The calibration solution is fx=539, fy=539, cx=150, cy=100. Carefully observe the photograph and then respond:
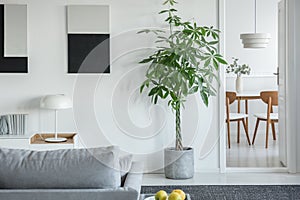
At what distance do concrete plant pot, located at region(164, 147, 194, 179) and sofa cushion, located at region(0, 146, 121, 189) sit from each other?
3147 millimetres

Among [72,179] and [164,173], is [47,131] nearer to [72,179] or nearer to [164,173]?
[164,173]

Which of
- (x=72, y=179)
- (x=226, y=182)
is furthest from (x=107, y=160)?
(x=226, y=182)

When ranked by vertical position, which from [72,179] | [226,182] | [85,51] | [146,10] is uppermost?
[146,10]

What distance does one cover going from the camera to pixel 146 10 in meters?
5.89

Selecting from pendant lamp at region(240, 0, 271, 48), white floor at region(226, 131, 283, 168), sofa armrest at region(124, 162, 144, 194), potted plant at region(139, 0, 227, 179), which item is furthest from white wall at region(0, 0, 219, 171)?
sofa armrest at region(124, 162, 144, 194)

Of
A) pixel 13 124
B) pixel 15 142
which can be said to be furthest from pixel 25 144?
pixel 13 124

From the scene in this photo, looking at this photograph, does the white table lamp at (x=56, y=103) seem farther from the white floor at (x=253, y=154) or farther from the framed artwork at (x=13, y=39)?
the white floor at (x=253, y=154)

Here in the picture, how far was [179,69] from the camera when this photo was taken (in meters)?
5.48

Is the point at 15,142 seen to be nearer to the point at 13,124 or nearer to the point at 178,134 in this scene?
the point at 13,124

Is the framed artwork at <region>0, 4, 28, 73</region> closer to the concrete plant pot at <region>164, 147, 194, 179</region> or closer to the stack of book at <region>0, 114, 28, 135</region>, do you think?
the stack of book at <region>0, 114, 28, 135</region>

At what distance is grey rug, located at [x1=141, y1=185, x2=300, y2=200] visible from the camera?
15.9ft

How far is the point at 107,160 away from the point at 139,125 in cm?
347

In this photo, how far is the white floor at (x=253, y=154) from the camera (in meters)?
6.63

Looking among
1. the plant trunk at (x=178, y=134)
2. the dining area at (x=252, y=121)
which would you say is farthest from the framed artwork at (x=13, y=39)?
the dining area at (x=252, y=121)
